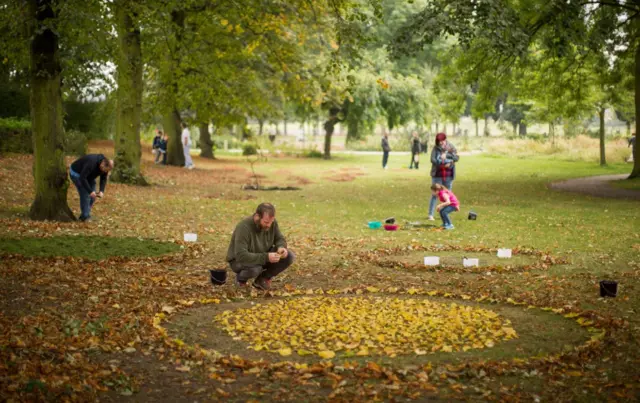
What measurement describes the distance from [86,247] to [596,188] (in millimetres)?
22933

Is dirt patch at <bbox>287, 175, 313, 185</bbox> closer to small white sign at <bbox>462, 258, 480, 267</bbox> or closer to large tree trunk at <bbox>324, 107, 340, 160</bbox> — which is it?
large tree trunk at <bbox>324, 107, 340, 160</bbox>

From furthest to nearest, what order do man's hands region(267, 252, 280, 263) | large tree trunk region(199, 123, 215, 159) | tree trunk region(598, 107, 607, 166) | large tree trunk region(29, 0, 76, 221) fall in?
large tree trunk region(199, 123, 215, 159) < tree trunk region(598, 107, 607, 166) < large tree trunk region(29, 0, 76, 221) < man's hands region(267, 252, 280, 263)

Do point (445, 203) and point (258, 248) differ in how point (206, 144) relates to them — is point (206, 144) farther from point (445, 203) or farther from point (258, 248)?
point (258, 248)

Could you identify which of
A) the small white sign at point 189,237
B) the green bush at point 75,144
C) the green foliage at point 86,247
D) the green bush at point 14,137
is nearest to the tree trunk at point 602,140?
the green bush at point 75,144

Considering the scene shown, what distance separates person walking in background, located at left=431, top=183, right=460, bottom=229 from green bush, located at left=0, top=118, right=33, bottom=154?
1943 centimetres

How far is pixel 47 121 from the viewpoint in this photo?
17594 millimetres

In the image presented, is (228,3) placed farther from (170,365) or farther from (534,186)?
(170,365)

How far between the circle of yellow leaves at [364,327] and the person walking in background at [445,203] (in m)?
8.54

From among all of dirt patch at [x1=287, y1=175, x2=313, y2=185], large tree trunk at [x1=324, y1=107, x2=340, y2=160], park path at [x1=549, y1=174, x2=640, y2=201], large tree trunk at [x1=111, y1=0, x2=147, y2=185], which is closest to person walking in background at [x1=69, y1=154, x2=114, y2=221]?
large tree trunk at [x1=111, y1=0, x2=147, y2=185]

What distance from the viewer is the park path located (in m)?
28.8

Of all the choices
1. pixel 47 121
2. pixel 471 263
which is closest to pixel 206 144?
pixel 47 121

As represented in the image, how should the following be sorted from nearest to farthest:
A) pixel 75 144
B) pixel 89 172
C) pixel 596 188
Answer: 1. pixel 89 172
2. pixel 596 188
3. pixel 75 144

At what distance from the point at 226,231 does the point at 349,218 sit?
430 centimetres

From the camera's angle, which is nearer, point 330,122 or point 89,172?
point 89,172
